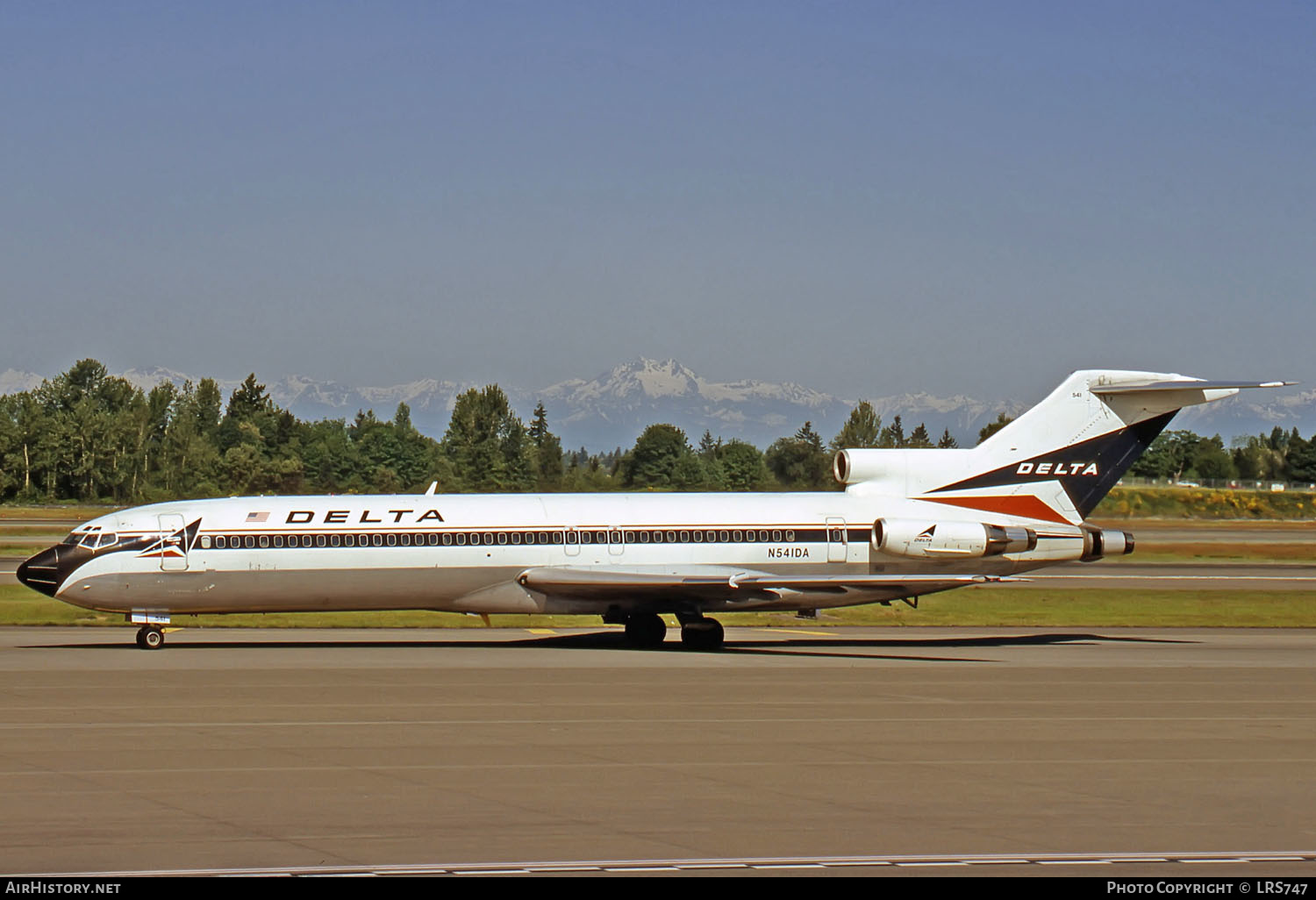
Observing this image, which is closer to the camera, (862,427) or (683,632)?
(683,632)

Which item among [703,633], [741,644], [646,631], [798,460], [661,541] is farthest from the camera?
[798,460]

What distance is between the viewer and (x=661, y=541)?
3247cm

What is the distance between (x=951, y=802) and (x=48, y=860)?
841cm

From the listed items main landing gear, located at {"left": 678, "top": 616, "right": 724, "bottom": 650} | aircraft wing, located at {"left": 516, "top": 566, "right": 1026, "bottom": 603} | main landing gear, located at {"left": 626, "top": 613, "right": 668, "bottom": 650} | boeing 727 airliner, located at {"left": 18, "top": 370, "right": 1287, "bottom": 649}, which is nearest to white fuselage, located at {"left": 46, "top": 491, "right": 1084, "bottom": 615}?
boeing 727 airliner, located at {"left": 18, "top": 370, "right": 1287, "bottom": 649}

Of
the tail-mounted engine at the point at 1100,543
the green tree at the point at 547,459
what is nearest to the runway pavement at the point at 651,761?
the tail-mounted engine at the point at 1100,543

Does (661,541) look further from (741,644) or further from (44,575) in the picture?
(44,575)

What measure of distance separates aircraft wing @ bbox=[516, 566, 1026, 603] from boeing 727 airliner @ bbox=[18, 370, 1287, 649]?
0.14ft

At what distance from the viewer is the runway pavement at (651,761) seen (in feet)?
40.5

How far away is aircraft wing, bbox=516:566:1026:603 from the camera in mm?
31344

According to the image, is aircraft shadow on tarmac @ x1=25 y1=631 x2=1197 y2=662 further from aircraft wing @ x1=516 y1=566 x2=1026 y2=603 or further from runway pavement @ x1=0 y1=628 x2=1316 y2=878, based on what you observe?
aircraft wing @ x1=516 y1=566 x2=1026 y2=603

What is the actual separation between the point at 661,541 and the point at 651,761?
15.6 metres

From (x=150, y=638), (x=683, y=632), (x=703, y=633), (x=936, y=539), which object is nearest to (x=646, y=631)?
(x=683, y=632)
